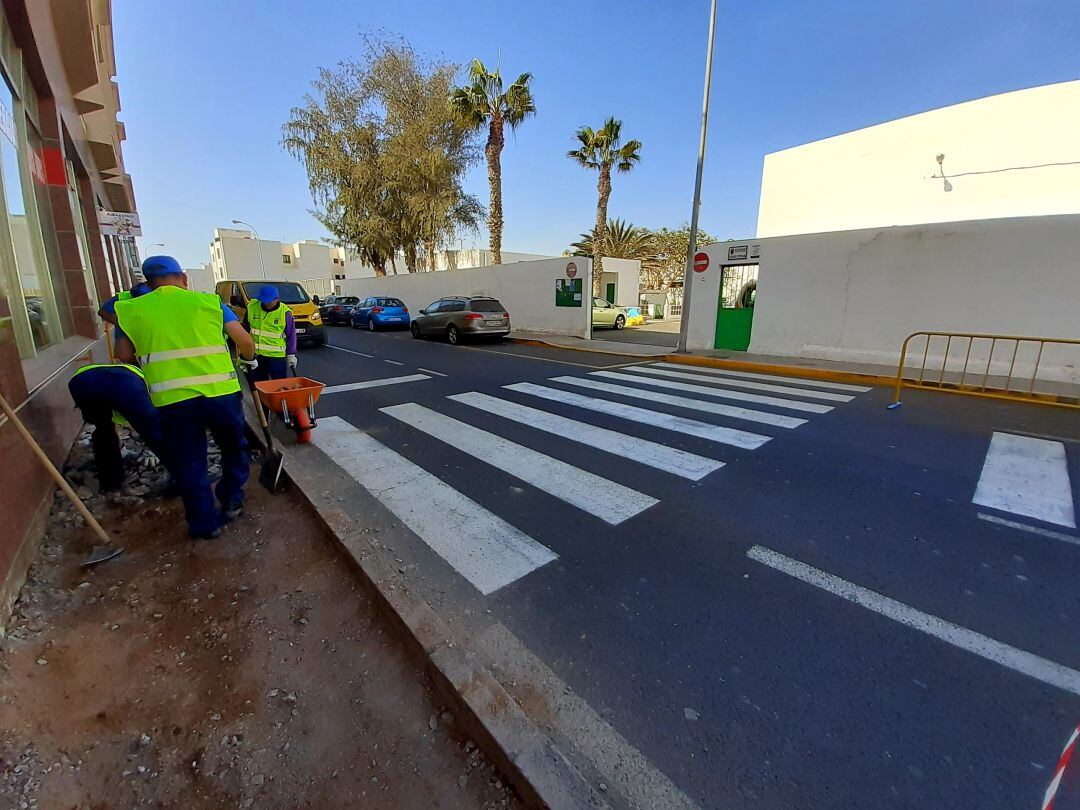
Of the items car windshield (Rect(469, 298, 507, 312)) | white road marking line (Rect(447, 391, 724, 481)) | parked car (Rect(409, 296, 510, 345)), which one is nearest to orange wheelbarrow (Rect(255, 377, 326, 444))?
white road marking line (Rect(447, 391, 724, 481))

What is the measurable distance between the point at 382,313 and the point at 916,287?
1838cm

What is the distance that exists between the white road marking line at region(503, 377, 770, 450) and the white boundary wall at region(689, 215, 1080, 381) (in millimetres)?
7065

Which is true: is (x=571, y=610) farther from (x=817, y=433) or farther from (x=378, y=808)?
(x=817, y=433)

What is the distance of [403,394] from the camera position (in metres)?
7.99

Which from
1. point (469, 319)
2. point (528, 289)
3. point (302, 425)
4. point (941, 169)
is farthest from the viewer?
point (528, 289)

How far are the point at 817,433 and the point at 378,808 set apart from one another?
588cm

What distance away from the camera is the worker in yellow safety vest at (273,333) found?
19.8ft

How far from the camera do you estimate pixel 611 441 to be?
215 inches

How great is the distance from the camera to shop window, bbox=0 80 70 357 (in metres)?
4.91

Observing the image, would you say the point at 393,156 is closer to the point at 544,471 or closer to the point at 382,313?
the point at 382,313

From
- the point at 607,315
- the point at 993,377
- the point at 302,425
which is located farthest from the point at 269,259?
the point at 993,377

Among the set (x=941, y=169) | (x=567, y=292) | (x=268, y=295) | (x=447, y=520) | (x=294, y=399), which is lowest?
(x=447, y=520)

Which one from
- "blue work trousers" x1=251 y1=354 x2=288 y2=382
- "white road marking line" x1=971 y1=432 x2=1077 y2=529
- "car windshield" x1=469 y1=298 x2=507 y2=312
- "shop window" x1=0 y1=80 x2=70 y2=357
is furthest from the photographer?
"car windshield" x1=469 y1=298 x2=507 y2=312

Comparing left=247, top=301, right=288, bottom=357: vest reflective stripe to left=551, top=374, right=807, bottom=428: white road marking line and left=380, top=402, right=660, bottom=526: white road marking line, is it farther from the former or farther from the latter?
left=551, top=374, right=807, bottom=428: white road marking line
